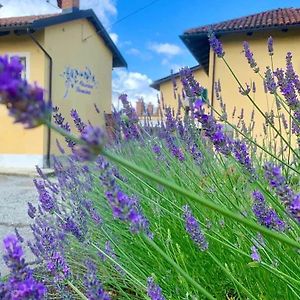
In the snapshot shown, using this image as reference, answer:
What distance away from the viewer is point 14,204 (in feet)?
20.6

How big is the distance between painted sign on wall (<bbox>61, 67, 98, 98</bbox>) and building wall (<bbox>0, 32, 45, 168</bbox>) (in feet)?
3.99

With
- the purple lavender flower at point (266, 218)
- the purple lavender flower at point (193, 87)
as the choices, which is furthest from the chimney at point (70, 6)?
the purple lavender flower at point (266, 218)

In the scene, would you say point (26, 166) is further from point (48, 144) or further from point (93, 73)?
point (93, 73)

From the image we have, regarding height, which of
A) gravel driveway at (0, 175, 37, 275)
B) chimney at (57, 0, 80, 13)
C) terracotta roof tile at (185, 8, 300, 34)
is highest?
chimney at (57, 0, 80, 13)

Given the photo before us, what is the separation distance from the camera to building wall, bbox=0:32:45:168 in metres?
10.7

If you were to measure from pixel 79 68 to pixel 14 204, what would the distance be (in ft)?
25.0

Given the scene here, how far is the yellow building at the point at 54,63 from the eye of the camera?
1070cm

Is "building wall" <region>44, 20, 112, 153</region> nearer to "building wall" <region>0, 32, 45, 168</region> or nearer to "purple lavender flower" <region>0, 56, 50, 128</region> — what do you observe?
"building wall" <region>0, 32, 45, 168</region>

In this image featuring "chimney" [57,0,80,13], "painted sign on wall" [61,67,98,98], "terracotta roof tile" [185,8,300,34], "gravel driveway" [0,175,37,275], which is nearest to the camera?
"gravel driveway" [0,175,37,275]

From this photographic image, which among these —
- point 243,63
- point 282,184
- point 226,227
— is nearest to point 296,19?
point 243,63

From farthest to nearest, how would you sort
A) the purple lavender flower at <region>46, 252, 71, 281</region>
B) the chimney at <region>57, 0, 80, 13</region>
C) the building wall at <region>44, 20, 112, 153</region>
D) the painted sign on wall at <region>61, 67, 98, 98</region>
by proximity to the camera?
the chimney at <region>57, 0, 80, 13</region> < the painted sign on wall at <region>61, 67, 98, 98</region> < the building wall at <region>44, 20, 112, 153</region> < the purple lavender flower at <region>46, 252, 71, 281</region>

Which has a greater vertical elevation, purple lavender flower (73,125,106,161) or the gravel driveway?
purple lavender flower (73,125,106,161)

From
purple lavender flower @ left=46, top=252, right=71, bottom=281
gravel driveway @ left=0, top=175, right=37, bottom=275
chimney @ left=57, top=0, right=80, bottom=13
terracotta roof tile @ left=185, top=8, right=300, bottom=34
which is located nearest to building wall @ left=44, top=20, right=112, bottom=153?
chimney @ left=57, top=0, right=80, bottom=13

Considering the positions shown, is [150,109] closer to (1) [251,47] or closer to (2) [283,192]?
(2) [283,192]
